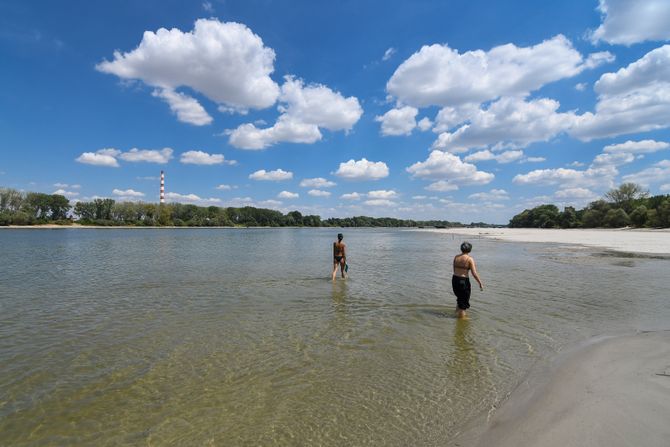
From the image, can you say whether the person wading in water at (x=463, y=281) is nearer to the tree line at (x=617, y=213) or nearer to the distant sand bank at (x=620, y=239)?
the distant sand bank at (x=620, y=239)

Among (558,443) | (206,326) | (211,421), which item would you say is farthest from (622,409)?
(206,326)

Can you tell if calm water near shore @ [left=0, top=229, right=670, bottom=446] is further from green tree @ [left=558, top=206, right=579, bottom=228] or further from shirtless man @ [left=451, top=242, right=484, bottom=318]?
green tree @ [left=558, top=206, right=579, bottom=228]

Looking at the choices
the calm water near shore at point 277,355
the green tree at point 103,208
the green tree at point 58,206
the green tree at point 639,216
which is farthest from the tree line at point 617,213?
the green tree at point 58,206

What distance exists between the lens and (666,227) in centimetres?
8269

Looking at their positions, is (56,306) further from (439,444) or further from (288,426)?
(439,444)

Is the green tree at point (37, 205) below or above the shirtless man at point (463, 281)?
above

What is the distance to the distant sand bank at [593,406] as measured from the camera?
4.73 metres

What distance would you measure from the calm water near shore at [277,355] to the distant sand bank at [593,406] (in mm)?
541

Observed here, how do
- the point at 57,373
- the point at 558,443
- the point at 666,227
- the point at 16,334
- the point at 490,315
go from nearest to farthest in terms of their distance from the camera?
the point at 558,443, the point at 57,373, the point at 16,334, the point at 490,315, the point at 666,227

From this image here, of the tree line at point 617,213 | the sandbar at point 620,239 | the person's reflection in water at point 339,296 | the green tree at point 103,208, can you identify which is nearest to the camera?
the person's reflection in water at point 339,296

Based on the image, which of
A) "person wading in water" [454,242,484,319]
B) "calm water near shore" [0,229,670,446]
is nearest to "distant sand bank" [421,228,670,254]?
"calm water near shore" [0,229,670,446]

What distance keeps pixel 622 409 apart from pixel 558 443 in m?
1.64

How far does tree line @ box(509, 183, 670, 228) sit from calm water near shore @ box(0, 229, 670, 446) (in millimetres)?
92953

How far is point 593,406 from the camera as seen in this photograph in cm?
557
